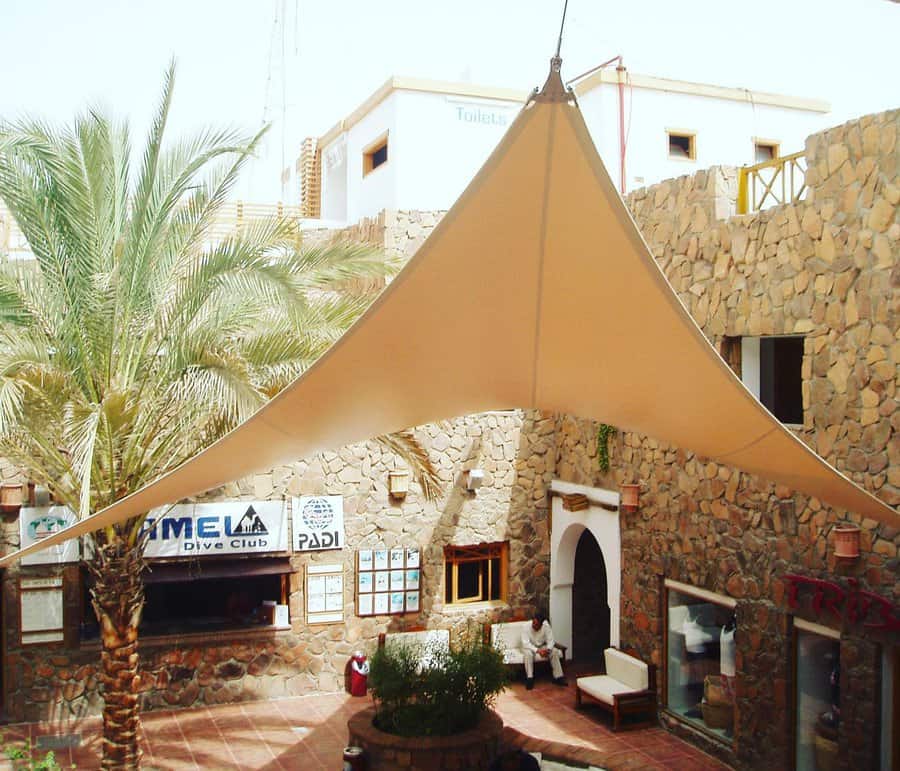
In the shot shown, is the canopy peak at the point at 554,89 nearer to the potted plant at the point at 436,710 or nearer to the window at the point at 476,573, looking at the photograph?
the potted plant at the point at 436,710

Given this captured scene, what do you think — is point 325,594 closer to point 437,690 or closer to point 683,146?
point 437,690

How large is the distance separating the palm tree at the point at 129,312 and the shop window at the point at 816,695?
4664 millimetres

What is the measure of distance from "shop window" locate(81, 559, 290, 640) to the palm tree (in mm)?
2989

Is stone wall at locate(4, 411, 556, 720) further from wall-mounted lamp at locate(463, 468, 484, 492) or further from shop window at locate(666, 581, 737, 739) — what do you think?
shop window at locate(666, 581, 737, 739)

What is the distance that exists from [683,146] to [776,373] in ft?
27.4

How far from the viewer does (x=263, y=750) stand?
976 centimetres

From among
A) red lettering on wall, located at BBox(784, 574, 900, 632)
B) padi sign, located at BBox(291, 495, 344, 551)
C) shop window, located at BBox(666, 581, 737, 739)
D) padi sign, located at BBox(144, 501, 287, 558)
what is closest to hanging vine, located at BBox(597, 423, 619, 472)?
shop window, located at BBox(666, 581, 737, 739)

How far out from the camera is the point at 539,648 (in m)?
12.1

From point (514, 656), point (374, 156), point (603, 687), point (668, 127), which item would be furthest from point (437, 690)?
point (374, 156)

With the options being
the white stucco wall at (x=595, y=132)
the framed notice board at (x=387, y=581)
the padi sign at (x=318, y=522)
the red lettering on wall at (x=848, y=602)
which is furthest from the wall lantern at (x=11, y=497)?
the white stucco wall at (x=595, y=132)

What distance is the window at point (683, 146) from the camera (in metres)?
17.0

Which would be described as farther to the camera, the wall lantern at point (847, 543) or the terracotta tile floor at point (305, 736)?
the terracotta tile floor at point (305, 736)

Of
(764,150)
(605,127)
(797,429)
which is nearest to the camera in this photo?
(797,429)

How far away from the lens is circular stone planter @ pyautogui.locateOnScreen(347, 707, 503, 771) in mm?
8148
